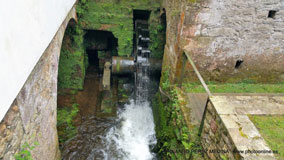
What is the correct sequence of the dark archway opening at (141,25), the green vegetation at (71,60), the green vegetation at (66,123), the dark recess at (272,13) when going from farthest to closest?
the dark archway opening at (141,25), the green vegetation at (71,60), the green vegetation at (66,123), the dark recess at (272,13)

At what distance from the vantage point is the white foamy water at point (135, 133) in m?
5.47

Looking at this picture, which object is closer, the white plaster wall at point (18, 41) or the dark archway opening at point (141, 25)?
the white plaster wall at point (18, 41)

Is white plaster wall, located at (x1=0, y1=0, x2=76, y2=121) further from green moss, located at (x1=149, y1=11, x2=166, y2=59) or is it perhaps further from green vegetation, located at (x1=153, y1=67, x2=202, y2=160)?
green moss, located at (x1=149, y1=11, x2=166, y2=59)

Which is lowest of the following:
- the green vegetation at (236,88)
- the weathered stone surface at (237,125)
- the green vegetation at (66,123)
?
the green vegetation at (66,123)

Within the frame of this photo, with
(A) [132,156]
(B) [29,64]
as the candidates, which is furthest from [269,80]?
(B) [29,64]

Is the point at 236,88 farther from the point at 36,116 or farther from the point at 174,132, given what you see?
the point at 36,116

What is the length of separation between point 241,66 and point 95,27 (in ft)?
16.7

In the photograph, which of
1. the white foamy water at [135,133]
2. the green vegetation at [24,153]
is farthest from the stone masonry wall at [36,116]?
the white foamy water at [135,133]

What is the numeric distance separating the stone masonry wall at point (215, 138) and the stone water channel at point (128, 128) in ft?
8.98

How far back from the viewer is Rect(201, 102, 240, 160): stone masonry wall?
7.92ft

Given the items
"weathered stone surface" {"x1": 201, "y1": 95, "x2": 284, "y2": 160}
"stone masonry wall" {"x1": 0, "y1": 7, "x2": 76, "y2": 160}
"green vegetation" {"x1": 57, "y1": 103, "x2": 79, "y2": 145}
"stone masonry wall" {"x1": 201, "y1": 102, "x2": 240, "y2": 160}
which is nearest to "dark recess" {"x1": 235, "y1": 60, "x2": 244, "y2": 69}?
"weathered stone surface" {"x1": 201, "y1": 95, "x2": 284, "y2": 160}

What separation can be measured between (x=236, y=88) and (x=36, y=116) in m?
4.64

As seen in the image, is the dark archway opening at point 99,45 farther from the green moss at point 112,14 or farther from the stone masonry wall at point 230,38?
the stone masonry wall at point 230,38

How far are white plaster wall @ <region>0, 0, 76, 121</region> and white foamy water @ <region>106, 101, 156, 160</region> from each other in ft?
12.3
